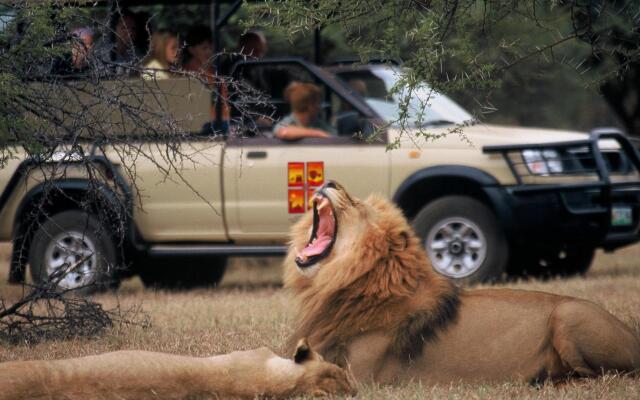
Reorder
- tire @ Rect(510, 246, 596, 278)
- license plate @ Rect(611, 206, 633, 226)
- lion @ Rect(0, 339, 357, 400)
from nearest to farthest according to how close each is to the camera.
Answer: lion @ Rect(0, 339, 357, 400), license plate @ Rect(611, 206, 633, 226), tire @ Rect(510, 246, 596, 278)

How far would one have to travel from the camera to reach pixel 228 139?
10453mm

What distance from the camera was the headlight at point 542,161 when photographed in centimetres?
1033

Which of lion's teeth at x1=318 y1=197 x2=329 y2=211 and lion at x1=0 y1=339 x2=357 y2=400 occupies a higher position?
lion's teeth at x1=318 y1=197 x2=329 y2=211

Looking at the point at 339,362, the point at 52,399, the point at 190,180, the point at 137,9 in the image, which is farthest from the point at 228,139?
the point at 52,399

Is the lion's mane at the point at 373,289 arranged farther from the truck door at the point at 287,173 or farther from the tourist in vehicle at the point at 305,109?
the tourist in vehicle at the point at 305,109

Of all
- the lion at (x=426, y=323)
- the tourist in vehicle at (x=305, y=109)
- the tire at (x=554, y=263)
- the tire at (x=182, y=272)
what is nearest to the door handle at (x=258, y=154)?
the tourist in vehicle at (x=305, y=109)

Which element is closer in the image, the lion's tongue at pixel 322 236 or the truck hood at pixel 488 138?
the lion's tongue at pixel 322 236

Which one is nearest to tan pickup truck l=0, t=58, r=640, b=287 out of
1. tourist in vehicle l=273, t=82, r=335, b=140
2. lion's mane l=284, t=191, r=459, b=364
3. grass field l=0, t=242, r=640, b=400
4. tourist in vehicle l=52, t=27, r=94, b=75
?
tourist in vehicle l=273, t=82, r=335, b=140

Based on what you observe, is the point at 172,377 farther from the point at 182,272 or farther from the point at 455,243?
the point at 182,272

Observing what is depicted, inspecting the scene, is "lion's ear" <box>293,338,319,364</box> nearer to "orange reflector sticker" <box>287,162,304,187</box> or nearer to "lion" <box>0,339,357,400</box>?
"lion" <box>0,339,357,400</box>

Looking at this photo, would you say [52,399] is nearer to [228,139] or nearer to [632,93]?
[228,139]

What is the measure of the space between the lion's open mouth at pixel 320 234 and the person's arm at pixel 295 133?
451 centimetres

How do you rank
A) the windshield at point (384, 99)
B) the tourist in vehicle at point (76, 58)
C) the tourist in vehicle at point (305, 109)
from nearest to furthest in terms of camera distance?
the tourist in vehicle at point (76, 58), the windshield at point (384, 99), the tourist in vehicle at point (305, 109)

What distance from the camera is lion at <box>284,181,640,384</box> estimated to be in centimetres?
561
